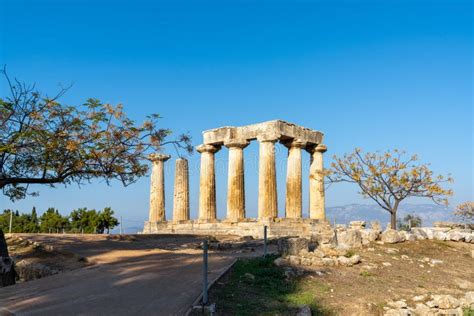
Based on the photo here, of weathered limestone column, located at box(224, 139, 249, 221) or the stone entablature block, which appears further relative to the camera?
weathered limestone column, located at box(224, 139, 249, 221)

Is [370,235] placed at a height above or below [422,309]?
above

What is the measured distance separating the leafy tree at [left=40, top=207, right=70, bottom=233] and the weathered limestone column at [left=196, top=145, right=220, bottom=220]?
23.5 m

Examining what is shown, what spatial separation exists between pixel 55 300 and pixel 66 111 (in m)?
7.84

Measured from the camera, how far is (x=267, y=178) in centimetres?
3041

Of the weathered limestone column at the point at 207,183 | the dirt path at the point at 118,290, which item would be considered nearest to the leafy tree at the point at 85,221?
the weathered limestone column at the point at 207,183

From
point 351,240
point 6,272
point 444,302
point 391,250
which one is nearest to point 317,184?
point 351,240

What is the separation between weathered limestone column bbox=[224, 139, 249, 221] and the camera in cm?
3148

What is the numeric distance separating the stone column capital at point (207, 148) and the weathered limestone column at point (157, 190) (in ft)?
14.3

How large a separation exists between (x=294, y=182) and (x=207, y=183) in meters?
6.38

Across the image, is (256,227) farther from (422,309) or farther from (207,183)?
(422,309)

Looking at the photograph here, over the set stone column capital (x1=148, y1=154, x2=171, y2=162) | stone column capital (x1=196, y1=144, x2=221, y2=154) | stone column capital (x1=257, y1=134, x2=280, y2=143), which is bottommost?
stone column capital (x1=148, y1=154, x2=171, y2=162)

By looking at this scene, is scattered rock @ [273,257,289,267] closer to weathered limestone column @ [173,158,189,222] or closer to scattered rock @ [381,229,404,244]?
scattered rock @ [381,229,404,244]

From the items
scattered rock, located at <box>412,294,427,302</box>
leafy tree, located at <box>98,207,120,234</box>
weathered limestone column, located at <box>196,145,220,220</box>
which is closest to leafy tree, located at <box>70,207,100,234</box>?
leafy tree, located at <box>98,207,120,234</box>

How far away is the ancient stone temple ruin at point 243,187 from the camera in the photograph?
29719 mm
